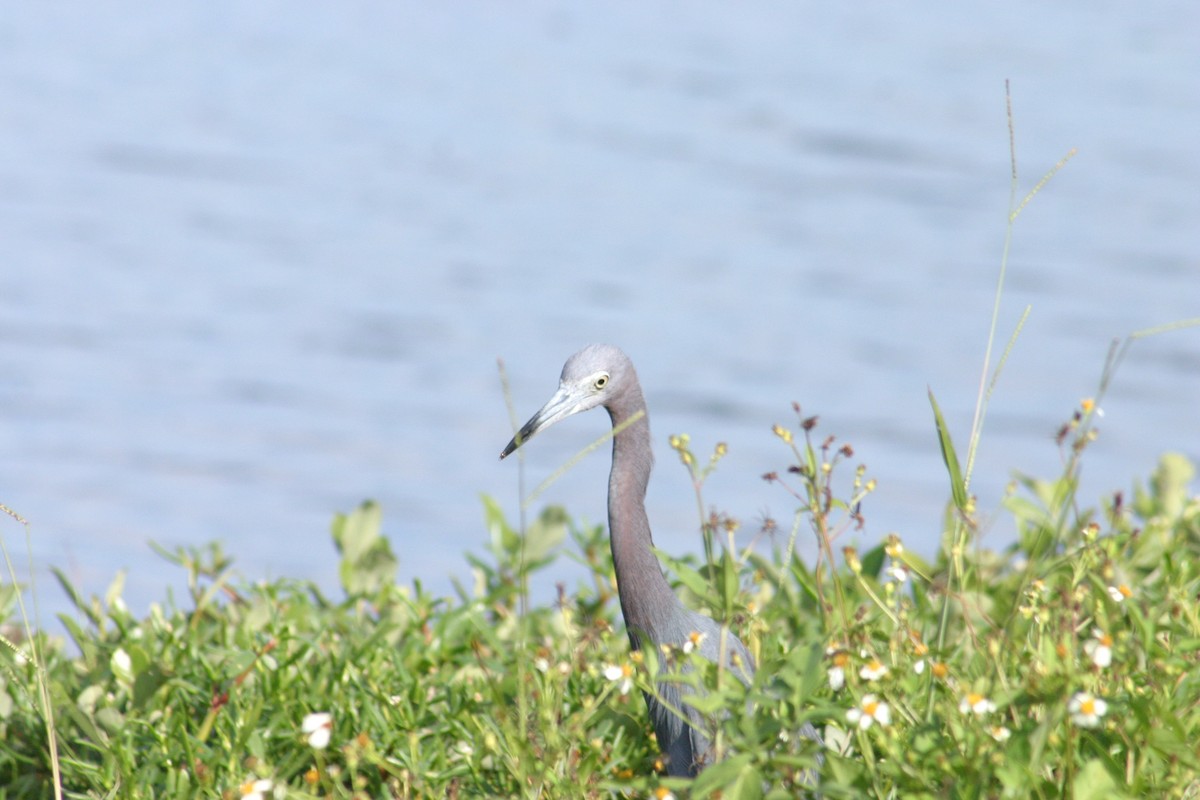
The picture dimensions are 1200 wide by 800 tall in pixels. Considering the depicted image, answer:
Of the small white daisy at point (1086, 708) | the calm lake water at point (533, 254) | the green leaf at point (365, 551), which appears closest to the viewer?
the small white daisy at point (1086, 708)

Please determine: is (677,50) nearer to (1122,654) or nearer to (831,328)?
(831,328)

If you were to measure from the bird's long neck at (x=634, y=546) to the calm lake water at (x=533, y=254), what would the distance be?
2.21 m

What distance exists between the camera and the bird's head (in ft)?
12.8

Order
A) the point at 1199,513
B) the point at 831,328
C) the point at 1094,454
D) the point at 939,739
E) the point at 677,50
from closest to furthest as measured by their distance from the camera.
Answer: the point at 939,739, the point at 1199,513, the point at 1094,454, the point at 831,328, the point at 677,50

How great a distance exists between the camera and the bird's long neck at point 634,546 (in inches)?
151

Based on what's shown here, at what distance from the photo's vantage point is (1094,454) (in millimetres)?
8516

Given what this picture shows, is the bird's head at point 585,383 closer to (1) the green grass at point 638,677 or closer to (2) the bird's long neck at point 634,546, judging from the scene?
(2) the bird's long neck at point 634,546

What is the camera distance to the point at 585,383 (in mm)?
3938

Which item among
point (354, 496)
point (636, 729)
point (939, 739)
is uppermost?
point (939, 739)

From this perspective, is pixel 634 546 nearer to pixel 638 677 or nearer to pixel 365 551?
pixel 638 677

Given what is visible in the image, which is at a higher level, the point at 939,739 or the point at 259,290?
the point at 939,739

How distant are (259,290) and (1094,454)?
471 cm

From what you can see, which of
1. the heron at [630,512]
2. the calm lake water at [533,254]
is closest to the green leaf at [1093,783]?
the heron at [630,512]

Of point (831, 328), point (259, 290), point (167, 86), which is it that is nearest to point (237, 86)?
point (167, 86)
